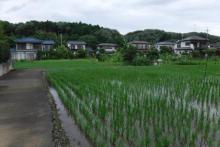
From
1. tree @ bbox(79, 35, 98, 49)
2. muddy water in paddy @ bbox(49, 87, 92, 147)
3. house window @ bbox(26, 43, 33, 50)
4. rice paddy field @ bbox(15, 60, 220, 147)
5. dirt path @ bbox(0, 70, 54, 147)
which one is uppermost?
tree @ bbox(79, 35, 98, 49)

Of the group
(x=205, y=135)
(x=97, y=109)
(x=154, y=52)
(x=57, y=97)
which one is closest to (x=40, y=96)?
(x=57, y=97)

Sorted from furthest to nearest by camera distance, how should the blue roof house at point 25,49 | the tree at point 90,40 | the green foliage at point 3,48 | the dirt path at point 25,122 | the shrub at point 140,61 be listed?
the tree at point 90,40 < the blue roof house at point 25,49 < the shrub at point 140,61 < the green foliage at point 3,48 < the dirt path at point 25,122

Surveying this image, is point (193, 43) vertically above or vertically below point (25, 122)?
above

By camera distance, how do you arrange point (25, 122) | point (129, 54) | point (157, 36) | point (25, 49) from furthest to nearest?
point (157, 36) < point (25, 49) < point (129, 54) < point (25, 122)

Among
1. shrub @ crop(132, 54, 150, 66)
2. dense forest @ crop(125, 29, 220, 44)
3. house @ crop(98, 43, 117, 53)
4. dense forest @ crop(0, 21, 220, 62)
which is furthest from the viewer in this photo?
dense forest @ crop(125, 29, 220, 44)

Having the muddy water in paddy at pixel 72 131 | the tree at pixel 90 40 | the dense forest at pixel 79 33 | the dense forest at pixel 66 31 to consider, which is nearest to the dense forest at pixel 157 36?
the dense forest at pixel 79 33

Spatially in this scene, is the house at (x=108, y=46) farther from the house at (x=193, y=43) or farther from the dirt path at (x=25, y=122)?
the dirt path at (x=25, y=122)

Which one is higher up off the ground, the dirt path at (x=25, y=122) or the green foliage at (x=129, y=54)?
the green foliage at (x=129, y=54)

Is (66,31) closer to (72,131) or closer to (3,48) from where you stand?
(3,48)

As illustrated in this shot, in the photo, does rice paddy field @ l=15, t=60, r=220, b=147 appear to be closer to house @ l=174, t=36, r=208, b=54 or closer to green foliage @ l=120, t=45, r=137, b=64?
green foliage @ l=120, t=45, r=137, b=64

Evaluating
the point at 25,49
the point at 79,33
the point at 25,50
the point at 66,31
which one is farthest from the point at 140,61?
the point at 66,31

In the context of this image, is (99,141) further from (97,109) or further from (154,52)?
(154,52)

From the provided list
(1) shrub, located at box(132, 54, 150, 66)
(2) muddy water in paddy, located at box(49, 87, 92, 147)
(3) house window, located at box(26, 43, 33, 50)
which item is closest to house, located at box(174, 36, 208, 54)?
(1) shrub, located at box(132, 54, 150, 66)

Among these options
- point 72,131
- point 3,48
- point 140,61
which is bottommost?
point 72,131
